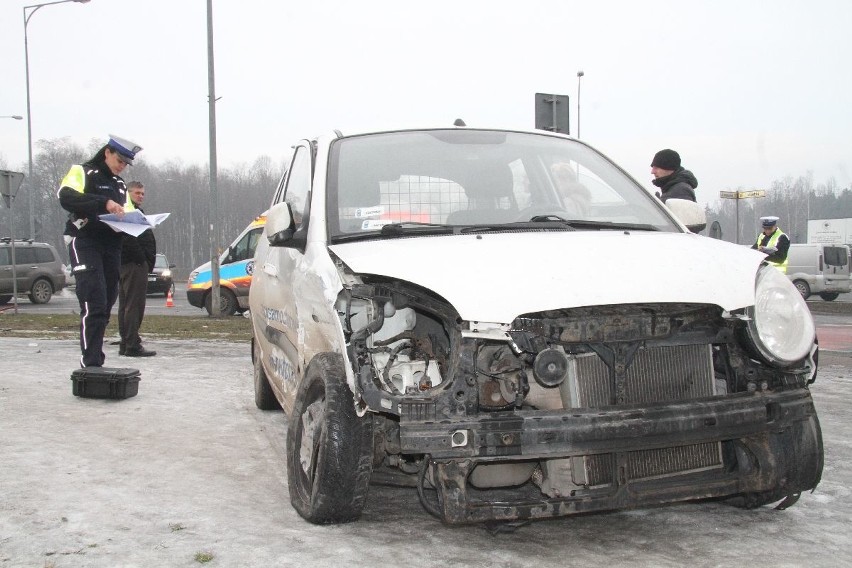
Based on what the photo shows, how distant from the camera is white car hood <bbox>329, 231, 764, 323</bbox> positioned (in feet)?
10.4

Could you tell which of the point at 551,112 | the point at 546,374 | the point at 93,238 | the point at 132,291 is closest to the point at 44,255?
the point at 132,291

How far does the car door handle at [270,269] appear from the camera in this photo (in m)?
5.05

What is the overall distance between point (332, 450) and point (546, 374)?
84 centimetres

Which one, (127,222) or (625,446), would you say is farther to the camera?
(127,222)

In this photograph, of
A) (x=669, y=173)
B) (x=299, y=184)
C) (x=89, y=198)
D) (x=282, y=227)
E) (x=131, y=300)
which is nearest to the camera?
(x=282, y=227)

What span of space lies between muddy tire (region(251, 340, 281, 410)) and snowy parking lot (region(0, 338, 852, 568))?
46 cm

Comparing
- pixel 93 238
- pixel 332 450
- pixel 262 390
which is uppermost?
pixel 93 238

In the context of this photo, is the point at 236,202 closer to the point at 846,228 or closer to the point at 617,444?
the point at 846,228

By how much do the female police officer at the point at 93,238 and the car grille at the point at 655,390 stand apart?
4.42m

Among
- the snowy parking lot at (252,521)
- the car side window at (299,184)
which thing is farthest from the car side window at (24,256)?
the car side window at (299,184)

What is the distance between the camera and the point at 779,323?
11.4 ft

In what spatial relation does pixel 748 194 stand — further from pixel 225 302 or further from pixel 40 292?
pixel 40 292

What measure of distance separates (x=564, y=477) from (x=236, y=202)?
86.8m

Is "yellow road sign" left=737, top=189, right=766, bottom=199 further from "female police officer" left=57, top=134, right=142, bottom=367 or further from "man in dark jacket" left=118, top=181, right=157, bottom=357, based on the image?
"female police officer" left=57, top=134, right=142, bottom=367
